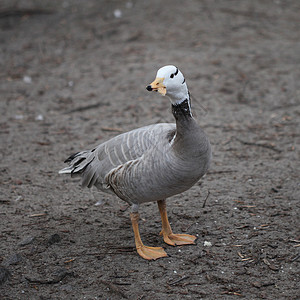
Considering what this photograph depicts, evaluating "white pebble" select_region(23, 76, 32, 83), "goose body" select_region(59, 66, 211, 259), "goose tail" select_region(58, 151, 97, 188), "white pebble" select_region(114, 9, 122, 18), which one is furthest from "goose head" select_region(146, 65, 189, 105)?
"white pebble" select_region(114, 9, 122, 18)

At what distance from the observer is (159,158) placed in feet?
12.4

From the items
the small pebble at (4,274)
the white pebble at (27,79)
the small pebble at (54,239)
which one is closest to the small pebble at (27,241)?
the small pebble at (54,239)

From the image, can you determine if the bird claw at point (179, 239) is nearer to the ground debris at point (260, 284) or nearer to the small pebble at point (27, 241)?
the ground debris at point (260, 284)

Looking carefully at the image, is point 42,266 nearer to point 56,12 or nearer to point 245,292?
point 245,292

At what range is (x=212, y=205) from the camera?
4953 mm

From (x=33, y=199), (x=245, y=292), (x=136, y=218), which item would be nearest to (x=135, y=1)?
(x=33, y=199)

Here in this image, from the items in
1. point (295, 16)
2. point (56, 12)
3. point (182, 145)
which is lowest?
point (295, 16)

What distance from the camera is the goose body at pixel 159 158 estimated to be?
372cm

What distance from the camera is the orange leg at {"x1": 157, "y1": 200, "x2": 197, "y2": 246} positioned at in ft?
14.1

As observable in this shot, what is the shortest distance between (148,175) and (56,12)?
9.93 meters

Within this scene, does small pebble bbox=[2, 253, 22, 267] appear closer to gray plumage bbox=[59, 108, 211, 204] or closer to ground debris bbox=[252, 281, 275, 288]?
gray plumage bbox=[59, 108, 211, 204]

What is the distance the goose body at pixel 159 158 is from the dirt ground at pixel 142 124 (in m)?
0.53

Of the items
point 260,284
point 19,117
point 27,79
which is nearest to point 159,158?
point 260,284

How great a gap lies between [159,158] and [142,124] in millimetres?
3306
